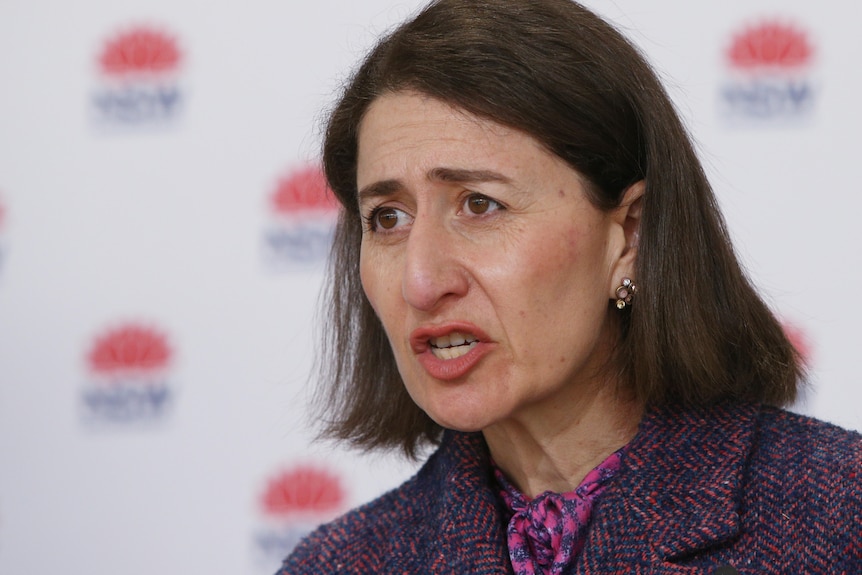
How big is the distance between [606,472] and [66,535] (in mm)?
1987

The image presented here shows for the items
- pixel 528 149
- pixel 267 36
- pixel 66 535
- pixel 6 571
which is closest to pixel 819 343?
pixel 528 149

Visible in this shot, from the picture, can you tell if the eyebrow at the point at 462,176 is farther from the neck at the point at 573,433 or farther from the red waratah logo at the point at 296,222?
the red waratah logo at the point at 296,222

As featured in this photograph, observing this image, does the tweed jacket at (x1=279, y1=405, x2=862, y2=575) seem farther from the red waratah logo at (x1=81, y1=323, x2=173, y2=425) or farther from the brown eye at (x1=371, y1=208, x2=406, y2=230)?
the red waratah logo at (x1=81, y1=323, x2=173, y2=425)

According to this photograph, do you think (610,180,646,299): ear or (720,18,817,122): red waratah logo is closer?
(610,180,646,299): ear

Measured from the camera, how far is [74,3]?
3180 millimetres

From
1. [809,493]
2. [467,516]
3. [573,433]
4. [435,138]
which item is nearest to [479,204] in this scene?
[435,138]

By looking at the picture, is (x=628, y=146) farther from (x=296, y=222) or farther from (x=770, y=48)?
(x=296, y=222)

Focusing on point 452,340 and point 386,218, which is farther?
point 386,218

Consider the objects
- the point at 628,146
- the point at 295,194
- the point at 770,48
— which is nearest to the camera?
the point at 628,146

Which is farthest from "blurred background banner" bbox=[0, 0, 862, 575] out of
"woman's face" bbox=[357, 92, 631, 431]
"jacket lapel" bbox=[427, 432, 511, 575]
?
"woman's face" bbox=[357, 92, 631, 431]

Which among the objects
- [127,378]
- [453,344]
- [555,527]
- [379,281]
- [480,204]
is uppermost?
[480,204]

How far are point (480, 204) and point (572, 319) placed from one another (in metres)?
0.23

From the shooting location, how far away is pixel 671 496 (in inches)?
66.6

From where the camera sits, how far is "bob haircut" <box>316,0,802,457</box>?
166cm
